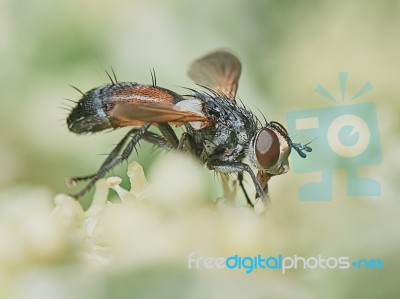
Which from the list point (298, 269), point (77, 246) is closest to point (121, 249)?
point (77, 246)

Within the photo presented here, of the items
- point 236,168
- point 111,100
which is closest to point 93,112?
point 111,100

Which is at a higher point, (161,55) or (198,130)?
(161,55)

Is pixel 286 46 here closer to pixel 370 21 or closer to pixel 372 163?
pixel 370 21

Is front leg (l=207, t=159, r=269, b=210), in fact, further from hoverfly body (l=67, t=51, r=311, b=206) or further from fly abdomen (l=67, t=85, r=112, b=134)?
fly abdomen (l=67, t=85, r=112, b=134)

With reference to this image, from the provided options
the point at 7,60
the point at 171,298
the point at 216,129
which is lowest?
the point at 171,298

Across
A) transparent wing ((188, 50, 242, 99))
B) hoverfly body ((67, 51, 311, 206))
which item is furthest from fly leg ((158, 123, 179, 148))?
transparent wing ((188, 50, 242, 99))

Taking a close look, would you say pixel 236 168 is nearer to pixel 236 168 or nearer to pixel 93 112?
pixel 236 168
